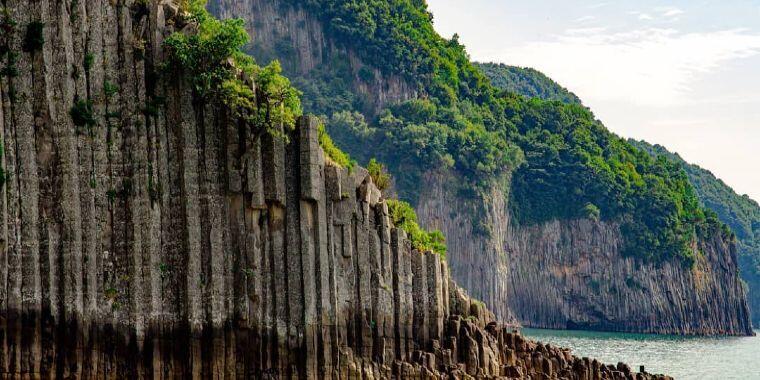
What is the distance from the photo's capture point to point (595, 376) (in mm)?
73125

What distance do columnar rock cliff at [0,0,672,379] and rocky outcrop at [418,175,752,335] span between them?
11232 cm

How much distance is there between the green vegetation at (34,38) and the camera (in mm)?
58125

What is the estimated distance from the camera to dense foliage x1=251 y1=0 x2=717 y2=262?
181375 mm

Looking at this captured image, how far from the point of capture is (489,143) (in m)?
181

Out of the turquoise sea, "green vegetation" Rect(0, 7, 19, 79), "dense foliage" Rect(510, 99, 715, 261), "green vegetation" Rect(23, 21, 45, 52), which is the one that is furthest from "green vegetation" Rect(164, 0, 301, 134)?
"dense foliage" Rect(510, 99, 715, 261)

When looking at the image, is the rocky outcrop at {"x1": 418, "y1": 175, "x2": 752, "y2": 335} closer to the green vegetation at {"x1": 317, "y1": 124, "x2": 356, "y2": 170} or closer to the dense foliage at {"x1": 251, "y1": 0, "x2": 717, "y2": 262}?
the dense foliage at {"x1": 251, "y1": 0, "x2": 717, "y2": 262}

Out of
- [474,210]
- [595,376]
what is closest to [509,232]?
[474,210]

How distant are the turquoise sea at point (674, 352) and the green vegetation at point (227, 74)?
154 feet

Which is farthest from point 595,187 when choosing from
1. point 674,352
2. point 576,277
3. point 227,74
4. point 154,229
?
point 154,229

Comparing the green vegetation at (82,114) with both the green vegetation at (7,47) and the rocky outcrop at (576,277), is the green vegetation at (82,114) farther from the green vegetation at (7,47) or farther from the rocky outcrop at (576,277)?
the rocky outcrop at (576,277)

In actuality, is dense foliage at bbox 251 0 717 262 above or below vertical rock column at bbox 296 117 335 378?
above

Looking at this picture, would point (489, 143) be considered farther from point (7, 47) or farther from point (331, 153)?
point (7, 47)

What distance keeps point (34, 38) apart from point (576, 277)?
5240 inches

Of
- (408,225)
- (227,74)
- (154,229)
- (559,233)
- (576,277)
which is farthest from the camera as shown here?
(559,233)
